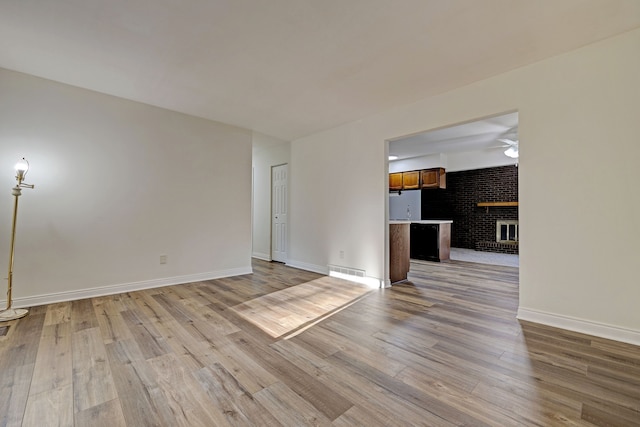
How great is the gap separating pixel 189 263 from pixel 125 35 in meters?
2.94

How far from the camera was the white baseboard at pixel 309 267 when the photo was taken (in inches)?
187

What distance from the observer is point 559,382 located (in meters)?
1.63

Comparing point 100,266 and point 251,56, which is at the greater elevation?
point 251,56

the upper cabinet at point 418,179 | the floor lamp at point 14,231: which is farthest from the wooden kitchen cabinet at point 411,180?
the floor lamp at point 14,231

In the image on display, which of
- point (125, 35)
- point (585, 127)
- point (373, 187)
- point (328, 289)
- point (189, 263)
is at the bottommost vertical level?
point (328, 289)

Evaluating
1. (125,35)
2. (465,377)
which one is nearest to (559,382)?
(465,377)

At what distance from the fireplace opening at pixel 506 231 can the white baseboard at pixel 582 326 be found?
5565 millimetres

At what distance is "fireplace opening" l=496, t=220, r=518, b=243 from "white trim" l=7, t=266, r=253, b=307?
698 cm

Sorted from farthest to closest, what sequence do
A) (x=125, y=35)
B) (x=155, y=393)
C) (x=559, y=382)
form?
(x=125, y=35) < (x=559, y=382) < (x=155, y=393)

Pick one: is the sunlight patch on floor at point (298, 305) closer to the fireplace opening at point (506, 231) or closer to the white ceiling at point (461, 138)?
the white ceiling at point (461, 138)

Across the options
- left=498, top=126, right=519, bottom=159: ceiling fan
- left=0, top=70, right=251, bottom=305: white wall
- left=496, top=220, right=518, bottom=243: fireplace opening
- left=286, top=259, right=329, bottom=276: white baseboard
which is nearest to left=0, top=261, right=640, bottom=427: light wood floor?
left=0, top=70, right=251, bottom=305: white wall

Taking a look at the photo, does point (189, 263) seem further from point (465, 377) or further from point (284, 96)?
point (465, 377)

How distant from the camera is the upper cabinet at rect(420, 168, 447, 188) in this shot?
6938 mm

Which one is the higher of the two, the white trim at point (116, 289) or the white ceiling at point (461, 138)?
the white ceiling at point (461, 138)
